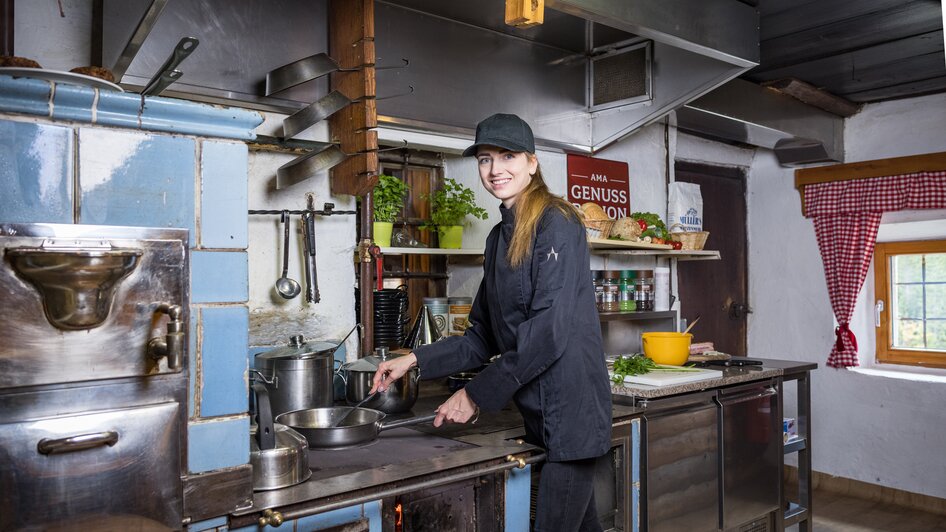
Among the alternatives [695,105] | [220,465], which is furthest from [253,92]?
[695,105]

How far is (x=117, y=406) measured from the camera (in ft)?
4.44

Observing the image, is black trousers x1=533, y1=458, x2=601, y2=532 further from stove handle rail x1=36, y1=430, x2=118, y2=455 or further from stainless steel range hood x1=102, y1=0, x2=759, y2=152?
stainless steel range hood x1=102, y1=0, x2=759, y2=152

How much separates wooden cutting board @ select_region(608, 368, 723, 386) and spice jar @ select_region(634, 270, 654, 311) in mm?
928

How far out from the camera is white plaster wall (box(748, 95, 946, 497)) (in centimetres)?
448

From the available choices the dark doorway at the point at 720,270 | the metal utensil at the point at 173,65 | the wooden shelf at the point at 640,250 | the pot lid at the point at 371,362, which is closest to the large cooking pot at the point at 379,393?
the pot lid at the point at 371,362

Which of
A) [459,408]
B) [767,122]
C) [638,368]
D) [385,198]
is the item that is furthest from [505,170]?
[767,122]

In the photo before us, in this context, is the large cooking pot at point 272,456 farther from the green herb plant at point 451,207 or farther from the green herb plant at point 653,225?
the green herb plant at point 653,225

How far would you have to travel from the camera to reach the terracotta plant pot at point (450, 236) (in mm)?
3232

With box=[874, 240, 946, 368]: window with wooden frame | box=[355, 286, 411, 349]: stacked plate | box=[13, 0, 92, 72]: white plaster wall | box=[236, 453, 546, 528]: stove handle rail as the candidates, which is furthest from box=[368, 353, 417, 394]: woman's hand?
box=[874, 240, 946, 368]: window with wooden frame

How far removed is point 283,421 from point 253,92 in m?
1.19

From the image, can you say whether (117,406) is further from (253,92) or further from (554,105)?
(554,105)

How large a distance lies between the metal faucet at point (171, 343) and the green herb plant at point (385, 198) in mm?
1596

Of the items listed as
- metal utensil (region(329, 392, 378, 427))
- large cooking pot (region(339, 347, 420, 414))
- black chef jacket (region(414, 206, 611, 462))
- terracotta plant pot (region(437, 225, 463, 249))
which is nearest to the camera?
black chef jacket (region(414, 206, 611, 462))

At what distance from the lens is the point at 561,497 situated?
208 centimetres
